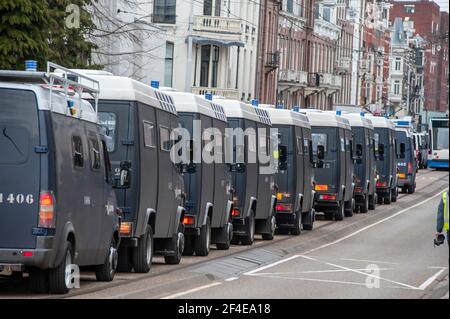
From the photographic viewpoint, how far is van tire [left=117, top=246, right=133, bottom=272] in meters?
21.4

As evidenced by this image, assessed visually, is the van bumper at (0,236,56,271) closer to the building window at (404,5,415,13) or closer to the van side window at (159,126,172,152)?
the van side window at (159,126,172,152)

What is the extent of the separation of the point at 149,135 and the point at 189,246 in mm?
5313

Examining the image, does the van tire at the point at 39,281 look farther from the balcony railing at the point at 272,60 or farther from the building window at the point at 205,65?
the balcony railing at the point at 272,60

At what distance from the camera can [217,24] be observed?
6412 centimetres

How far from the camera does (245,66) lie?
71875 millimetres

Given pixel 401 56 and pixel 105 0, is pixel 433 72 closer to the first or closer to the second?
pixel 401 56

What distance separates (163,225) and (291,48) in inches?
2535

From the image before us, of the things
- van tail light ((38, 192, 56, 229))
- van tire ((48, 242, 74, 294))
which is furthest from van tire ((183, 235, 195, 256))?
van tail light ((38, 192, 56, 229))

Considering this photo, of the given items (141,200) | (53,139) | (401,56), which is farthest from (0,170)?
(401,56)

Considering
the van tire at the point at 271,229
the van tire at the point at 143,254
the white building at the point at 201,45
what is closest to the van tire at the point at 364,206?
the white building at the point at 201,45

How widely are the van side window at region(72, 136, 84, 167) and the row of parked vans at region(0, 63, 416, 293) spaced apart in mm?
24

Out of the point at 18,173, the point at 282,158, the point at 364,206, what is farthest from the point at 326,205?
the point at 18,173

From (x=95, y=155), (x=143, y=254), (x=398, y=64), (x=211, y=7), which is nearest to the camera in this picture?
(x=95, y=155)

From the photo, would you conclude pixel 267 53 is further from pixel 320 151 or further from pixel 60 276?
pixel 60 276
